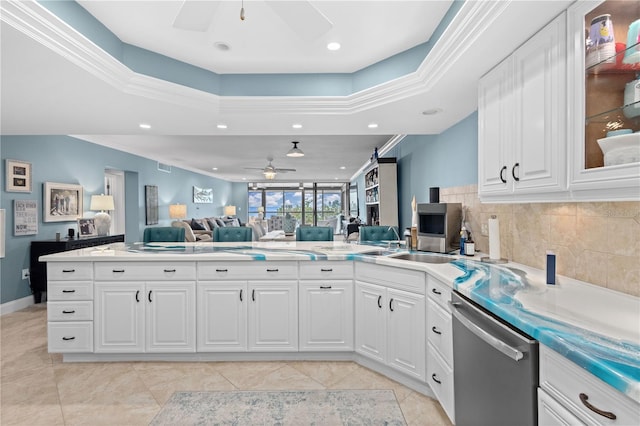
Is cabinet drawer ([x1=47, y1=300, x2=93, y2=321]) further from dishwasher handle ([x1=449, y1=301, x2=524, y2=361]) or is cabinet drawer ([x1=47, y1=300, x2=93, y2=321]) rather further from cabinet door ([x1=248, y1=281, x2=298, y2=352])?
dishwasher handle ([x1=449, y1=301, x2=524, y2=361])

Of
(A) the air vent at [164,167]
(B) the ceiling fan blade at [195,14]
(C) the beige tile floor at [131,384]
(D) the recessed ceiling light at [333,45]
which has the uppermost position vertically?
(D) the recessed ceiling light at [333,45]

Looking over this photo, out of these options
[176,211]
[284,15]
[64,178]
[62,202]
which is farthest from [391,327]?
[176,211]

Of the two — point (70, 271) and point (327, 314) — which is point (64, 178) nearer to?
point (70, 271)

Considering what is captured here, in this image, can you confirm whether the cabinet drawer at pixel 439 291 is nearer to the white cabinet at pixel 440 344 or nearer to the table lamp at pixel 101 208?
the white cabinet at pixel 440 344

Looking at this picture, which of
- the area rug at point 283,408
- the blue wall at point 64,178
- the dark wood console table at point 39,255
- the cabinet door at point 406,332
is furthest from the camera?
the dark wood console table at point 39,255

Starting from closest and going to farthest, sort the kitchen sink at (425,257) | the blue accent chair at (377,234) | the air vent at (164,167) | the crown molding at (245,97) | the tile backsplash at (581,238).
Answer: the tile backsplash at (581,238) → the crown molding at (245,97) → the kitchen sink at (425,257) → the blue accent chair at (377,234) → the air vent at (164,167)

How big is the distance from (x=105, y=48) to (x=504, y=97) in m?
2.70

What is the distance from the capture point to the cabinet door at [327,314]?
2.68 meters

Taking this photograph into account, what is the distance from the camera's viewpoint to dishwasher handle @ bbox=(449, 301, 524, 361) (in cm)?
117

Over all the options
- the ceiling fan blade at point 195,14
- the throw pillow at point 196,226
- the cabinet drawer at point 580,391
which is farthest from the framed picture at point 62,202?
the cabinet drawer at point 580,391

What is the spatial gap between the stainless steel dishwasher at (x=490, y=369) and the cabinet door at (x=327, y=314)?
41.4 inches

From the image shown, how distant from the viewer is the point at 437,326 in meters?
2.03

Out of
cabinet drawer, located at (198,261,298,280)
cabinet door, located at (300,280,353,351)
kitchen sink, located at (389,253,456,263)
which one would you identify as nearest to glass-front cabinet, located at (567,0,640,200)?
kitchen sink, located at (389,253,456,263)

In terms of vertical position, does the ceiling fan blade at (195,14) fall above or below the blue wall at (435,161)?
above
